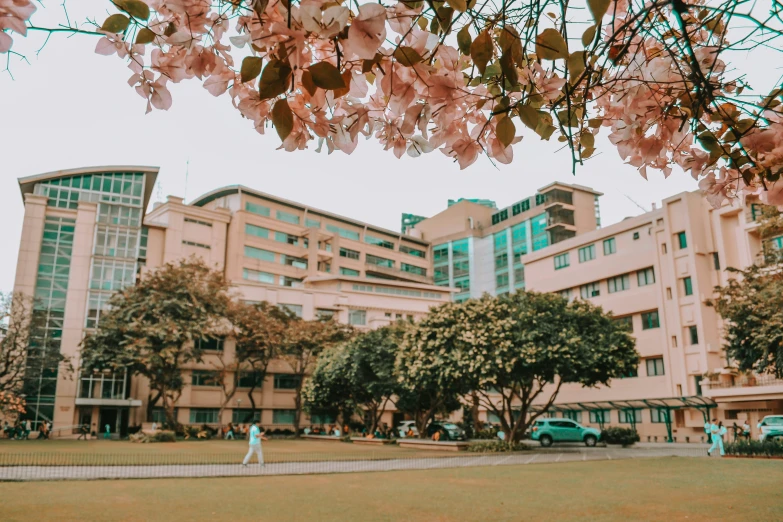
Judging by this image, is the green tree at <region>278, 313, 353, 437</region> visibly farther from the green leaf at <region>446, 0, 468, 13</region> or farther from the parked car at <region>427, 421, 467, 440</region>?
the green leaf at <region>446, 0, 468, 13</region>

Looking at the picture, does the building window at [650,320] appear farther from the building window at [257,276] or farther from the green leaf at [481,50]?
the green leaf at [481,50]

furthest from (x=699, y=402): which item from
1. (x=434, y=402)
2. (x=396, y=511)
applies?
(x=396, y=511)

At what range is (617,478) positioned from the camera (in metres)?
15.6

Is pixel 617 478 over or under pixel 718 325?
under

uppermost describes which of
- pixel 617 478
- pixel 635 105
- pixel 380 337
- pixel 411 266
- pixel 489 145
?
pixel 411 266

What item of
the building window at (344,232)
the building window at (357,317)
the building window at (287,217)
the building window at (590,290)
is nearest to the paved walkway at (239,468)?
the building window at (590,290)

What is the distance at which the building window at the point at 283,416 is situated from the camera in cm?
5362

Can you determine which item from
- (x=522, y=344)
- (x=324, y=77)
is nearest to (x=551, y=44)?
(x=324, y=77)

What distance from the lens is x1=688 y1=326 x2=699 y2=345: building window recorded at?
1560 inches

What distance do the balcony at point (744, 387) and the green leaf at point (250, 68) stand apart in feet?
121

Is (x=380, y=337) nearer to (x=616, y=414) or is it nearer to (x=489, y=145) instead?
(x=616, y=414)

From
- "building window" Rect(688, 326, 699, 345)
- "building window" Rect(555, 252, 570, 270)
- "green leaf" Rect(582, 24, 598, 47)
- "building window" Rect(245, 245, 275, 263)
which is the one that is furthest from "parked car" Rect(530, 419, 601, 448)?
"building window" Rect(245, 245, 275, 263)

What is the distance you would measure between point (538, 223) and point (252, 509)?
64189 millimetres

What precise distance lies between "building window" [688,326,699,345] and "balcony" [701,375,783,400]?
3531 millimetres
